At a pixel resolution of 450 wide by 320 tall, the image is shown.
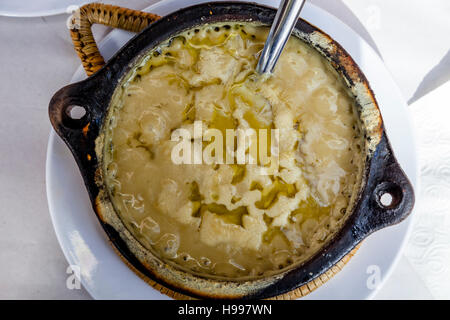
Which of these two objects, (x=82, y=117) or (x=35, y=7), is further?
(x=35, y=7)

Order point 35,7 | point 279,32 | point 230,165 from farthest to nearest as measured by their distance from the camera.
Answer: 1. point 35,7
2. point 230,165
3. point 279,32

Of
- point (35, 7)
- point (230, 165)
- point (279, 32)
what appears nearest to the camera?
point (279, 32)

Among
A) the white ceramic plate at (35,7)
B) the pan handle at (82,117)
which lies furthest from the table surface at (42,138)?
the pan handle at (82,117)

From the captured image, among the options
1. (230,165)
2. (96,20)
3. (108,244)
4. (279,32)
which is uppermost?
(96,20)

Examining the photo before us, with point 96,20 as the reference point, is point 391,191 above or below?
below

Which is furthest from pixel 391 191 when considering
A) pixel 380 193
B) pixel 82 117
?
pixel 82 117

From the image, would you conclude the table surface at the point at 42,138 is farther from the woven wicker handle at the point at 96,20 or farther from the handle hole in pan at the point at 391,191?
the handle hole in pan at the point at 391,191

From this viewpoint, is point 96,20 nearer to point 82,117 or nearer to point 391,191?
point 82,117
